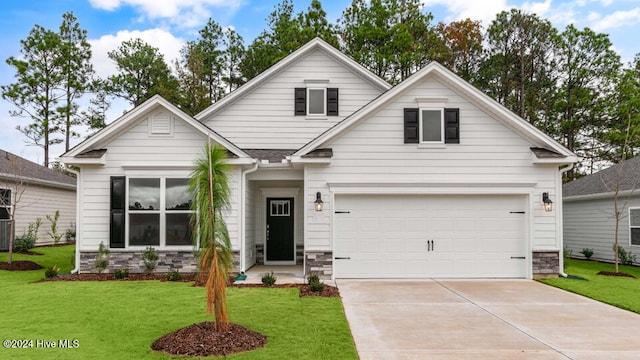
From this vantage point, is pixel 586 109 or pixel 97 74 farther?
pixel 97 74

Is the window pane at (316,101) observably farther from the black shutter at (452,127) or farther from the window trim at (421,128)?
the black shutter at (452,127)

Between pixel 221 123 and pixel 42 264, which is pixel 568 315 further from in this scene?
pixel 42 264

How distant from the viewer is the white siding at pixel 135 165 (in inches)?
466

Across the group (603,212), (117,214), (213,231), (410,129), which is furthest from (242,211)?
(603,212)

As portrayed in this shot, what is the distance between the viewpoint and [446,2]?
28969 mm

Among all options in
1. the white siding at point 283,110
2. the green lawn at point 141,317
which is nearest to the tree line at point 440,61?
the white siding at point 283,110

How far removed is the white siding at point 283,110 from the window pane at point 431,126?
12.3ft

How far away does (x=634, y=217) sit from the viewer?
15.3 meters

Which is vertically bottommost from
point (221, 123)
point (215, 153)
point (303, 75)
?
point (215, 153)

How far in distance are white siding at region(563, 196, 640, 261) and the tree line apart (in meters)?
11.4

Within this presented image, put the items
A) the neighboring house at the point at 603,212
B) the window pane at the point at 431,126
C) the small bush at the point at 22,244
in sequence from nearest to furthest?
the window pane at the point at 431,126, the neighboring house at the point at 603,212, the small bush at the point at 22,244

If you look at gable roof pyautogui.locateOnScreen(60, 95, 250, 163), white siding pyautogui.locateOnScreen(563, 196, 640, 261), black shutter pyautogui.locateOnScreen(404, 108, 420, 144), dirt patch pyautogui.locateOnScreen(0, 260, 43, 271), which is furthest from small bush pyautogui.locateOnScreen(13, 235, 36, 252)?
white siding pyautogui.locateOnScreen(563, 196, 640, 261)

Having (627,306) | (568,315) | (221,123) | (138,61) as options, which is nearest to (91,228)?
(221,123)

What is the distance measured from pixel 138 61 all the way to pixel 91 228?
2474 cm
